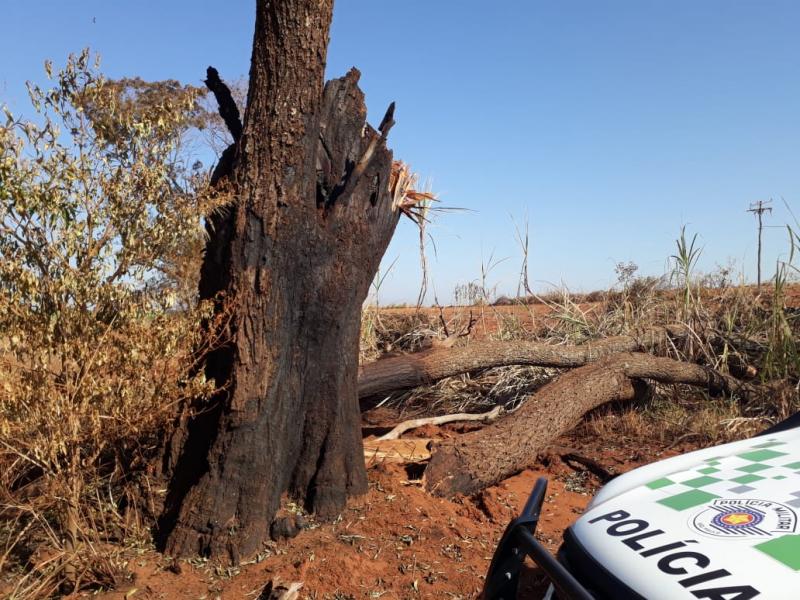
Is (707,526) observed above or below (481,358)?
below

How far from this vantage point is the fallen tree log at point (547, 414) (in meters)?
4.99

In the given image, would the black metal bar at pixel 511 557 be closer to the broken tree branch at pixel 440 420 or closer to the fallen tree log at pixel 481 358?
the broken tree branch at pixel 440 420

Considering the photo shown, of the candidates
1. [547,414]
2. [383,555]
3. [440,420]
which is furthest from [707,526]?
[440,420]

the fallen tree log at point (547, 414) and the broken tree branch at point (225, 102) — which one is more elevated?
the broken tree branch at point (225, 102)

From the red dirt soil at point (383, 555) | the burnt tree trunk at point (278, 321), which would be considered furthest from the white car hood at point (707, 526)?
the burnt tree trunk at point (278, 321)

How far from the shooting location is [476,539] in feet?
13.9

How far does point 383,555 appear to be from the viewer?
154 inches

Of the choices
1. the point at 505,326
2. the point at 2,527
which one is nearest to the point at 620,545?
the point at 2,527

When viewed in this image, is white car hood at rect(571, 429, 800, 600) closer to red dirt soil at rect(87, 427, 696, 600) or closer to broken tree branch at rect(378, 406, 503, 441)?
red dirt soil at rect(87, 427, 696, 600)

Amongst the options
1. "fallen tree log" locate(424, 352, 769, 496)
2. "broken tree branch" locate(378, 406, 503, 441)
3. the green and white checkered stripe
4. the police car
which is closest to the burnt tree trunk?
"fallen tree log" locate(424, 352, 769, 496)

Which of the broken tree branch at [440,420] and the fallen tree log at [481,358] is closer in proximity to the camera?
the broken tree branch at [440,420]

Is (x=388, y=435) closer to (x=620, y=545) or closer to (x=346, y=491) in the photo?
(x=346, y=491)

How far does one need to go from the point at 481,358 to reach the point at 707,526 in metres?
4.83

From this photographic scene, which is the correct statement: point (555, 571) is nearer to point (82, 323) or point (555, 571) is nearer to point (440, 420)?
point (82, 323)
